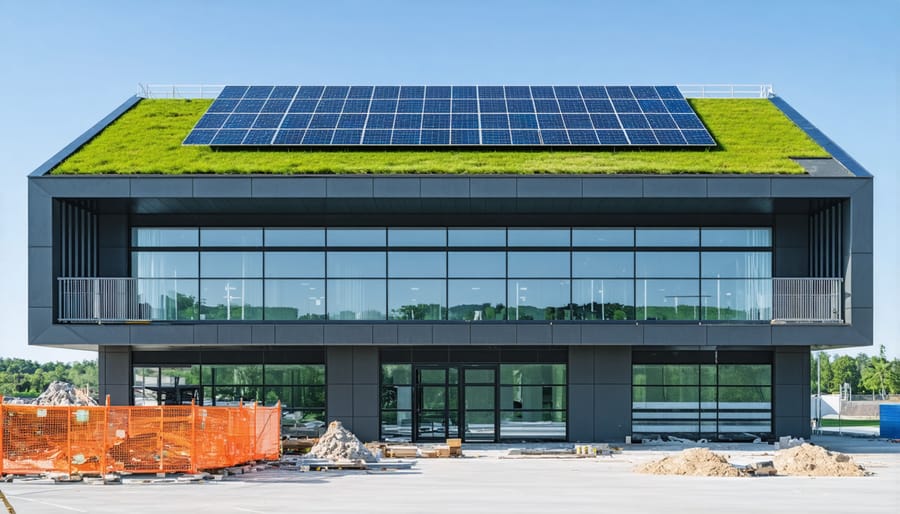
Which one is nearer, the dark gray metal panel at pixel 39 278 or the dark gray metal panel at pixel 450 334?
the dark gray metal panel at pixel 39 278

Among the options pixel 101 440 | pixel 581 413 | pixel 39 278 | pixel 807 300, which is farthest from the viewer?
pixel 581 413

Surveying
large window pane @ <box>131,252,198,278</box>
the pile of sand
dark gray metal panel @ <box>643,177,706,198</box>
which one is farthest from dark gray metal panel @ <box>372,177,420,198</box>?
the pile of sand

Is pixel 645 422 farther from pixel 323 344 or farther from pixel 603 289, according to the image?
pixel 323 344

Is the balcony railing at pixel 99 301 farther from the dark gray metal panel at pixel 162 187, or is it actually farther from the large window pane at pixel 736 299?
the large window pane at pixel 736 299

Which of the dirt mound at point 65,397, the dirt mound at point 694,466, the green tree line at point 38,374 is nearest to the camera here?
the dirt mound at point 694,466

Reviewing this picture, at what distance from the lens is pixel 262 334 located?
110ft

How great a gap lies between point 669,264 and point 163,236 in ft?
56.1

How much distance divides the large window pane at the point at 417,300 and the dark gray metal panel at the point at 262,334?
158 inches

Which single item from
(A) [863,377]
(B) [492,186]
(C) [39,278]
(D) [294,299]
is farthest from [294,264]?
(A) [863,377]

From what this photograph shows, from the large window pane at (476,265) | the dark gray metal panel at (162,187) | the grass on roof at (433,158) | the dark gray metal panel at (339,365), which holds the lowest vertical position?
the dark gray metal panel at (339,365)

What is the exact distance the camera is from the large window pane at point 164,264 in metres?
35.7

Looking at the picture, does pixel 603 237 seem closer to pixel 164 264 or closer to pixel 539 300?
pixel 539 300

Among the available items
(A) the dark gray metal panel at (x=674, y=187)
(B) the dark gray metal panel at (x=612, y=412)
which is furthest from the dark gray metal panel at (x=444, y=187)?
(B) the dark gray metal panel at (x=612, y=412)

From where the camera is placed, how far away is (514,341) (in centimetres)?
3384
